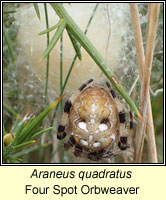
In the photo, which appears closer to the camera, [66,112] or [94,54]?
[94,54]

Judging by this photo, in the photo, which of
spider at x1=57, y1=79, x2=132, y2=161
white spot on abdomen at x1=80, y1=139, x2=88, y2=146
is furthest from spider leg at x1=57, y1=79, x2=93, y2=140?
white spot on abdomen at x1=80, y1=139, x2=88, y2=146

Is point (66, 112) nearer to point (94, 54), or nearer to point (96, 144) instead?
point (96, 144)

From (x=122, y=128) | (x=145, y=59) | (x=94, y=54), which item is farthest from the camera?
(x=122, y=128)

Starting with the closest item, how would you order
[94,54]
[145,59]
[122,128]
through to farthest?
1. [94,54]
2. [145,59]
3. [122,128]

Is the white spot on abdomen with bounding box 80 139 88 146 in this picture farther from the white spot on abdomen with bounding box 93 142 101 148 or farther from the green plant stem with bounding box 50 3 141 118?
the green plant stem with bounding box 50 3 141 118

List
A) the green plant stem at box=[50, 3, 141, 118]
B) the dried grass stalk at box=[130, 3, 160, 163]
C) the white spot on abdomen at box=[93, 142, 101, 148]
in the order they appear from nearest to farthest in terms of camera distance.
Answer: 1. the green plant stem at box=[50, 3, 141, 118]
2. the dried grass stalk at box=[130, 3, 160, 163]
3. the white spot on abdomen at box=[93, 142, 101, 148]

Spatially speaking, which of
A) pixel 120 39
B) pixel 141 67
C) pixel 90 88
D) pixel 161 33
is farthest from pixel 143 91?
pixel 161 33

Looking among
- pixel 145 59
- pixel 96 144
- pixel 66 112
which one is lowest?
pixel 96 144

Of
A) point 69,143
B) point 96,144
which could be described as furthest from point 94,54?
point 69,143
